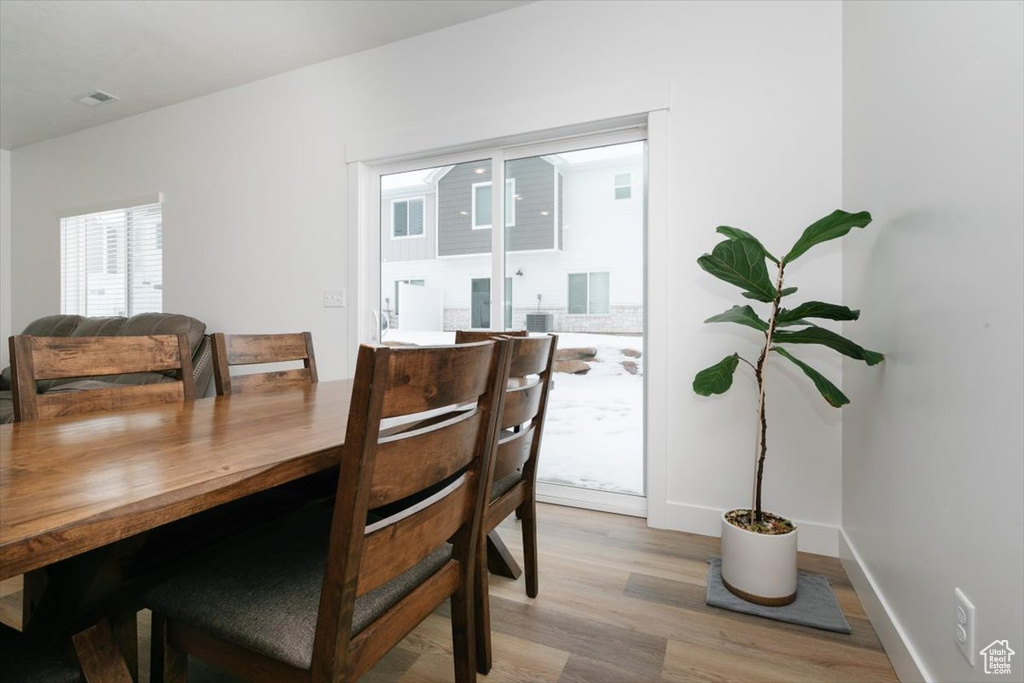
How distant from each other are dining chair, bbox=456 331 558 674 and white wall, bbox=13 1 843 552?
0.93m

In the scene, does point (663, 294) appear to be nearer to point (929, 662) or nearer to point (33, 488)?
point (929, 662)

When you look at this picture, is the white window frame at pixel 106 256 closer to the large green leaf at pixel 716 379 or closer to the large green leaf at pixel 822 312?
the large green leaf at pixel 716 379

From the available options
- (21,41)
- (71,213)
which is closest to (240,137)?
(21,41)

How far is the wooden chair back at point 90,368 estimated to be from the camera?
116 cm

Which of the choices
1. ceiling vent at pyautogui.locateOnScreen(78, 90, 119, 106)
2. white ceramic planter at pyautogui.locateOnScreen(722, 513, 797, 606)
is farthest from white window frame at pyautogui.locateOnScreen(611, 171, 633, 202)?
ceiling vent at pyautogui.locateOnScreen(78, 90, 119, 106)

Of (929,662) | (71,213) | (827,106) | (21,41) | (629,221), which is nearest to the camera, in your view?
(929,662)

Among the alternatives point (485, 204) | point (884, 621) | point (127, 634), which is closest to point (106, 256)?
point (485, 204)

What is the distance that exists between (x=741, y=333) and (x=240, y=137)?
3.60 m

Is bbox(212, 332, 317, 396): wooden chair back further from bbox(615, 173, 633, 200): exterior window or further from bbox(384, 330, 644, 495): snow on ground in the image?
bbox(615, 173, 633, 200): exterior window

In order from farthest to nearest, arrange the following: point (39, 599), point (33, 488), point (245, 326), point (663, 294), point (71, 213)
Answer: point (71, 213) → point (245, 326) → point (663, 294) → point (39, 599) → point (33, 488)

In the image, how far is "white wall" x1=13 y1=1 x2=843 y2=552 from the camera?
2.01 meters

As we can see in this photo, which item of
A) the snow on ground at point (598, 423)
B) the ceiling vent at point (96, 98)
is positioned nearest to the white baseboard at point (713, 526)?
the snow on ground at point (598, 423)

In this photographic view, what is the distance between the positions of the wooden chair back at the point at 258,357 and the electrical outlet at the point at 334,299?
97cm

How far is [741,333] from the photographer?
2109 millimetres
